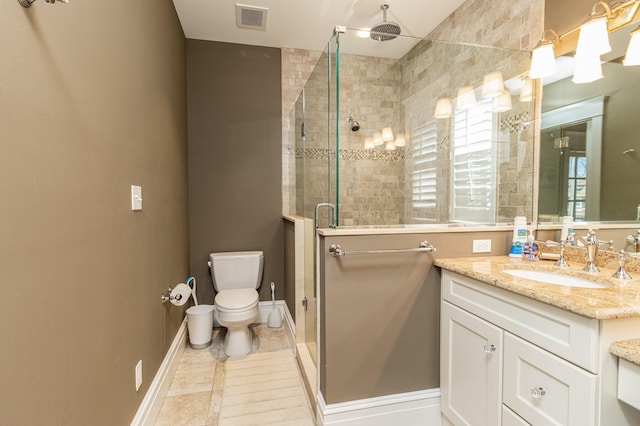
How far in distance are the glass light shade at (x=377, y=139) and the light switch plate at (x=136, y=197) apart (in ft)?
5.89

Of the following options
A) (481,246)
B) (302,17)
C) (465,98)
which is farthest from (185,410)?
(302,17)

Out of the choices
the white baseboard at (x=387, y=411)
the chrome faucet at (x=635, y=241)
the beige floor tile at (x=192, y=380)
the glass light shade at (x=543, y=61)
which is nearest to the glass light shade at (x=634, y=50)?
the glass light shade at (x=543, y=61)

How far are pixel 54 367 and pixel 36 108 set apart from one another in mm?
726

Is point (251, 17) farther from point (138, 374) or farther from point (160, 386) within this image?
point (160, 386)

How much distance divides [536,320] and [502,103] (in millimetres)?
1511

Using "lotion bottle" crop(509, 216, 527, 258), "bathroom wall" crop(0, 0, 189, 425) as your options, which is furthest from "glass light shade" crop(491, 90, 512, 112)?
"bathroom wall" crop(0, 0, 189, 425)

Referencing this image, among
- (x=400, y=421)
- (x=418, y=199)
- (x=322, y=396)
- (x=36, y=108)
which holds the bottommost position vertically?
(x=400, y=421)

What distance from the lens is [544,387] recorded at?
41.8 inches

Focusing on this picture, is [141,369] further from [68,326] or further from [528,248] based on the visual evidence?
[528,248]

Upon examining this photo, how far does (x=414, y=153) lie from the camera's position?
2.67 m

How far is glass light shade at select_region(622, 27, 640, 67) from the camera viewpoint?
4.35 feet

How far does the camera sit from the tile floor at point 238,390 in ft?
5.87

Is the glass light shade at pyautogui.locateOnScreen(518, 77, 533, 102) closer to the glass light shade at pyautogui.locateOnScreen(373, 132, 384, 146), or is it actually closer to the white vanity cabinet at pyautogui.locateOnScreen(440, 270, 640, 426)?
the glass light shade at pyautogui.locateOnScreen(373, 132, 384, 146)

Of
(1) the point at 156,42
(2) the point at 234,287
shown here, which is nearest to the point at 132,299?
(2) the point at 234,287
